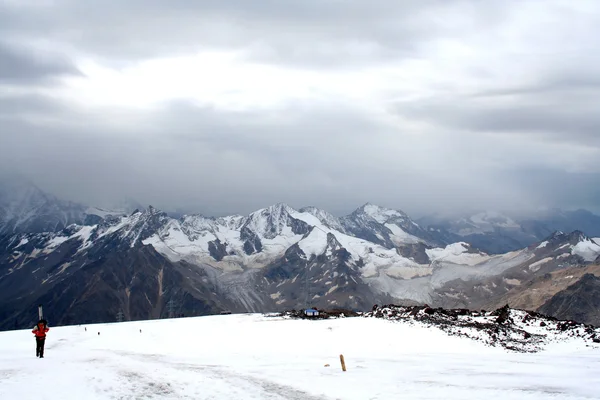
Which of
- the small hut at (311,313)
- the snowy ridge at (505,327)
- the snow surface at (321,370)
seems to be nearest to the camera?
the snow surface at (321,370)

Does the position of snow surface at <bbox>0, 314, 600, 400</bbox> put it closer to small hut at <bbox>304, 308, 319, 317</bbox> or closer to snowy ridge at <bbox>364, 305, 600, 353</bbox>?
→ snowy ridge at <bbox>364, 305, 600, 353</bbox>

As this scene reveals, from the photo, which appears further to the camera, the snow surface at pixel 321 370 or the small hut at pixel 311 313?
the small hut at pixel 311 313

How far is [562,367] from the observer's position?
3550 centimetres

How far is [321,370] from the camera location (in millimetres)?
36000

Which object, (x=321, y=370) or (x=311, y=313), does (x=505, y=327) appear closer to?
(x=321, y=370)

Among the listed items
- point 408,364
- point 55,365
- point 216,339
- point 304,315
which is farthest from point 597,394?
point 304,315

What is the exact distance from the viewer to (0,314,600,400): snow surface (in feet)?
94.3

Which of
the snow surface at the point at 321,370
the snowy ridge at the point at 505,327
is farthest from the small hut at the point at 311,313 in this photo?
the snow surface at the point at 321,370

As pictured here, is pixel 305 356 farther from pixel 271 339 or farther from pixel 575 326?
pixel 575 326

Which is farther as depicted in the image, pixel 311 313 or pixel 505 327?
pixel 311 313

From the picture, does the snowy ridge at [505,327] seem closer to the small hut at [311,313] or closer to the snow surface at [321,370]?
the snow surface at [321,370]

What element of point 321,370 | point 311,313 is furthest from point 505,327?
point 311,313

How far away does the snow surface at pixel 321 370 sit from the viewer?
28.7m

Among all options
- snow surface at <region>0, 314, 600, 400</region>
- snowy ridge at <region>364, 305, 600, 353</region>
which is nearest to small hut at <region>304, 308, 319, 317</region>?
snowy ridge at <region>364, 305, 600, 353</region>
